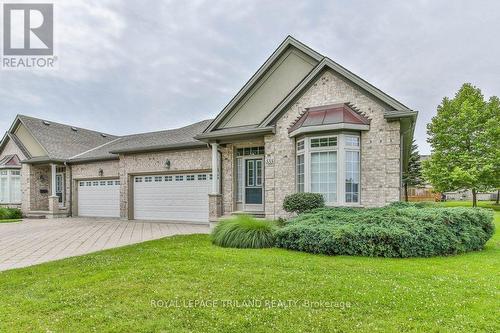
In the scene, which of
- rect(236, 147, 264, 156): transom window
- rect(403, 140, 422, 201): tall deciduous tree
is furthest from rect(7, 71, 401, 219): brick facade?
rect(403, 140, 422, 201): tall deciduous tree

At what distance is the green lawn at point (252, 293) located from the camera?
381 centimetres

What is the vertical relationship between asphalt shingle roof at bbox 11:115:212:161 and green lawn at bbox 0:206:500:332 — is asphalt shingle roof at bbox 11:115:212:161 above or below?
above

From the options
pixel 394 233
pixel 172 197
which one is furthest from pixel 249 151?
pixel 394 233

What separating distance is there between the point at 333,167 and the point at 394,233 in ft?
13.0

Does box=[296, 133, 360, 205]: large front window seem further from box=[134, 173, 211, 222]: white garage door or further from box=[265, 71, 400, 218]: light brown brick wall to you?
box=[134, 173, 211, 222]: white garage door

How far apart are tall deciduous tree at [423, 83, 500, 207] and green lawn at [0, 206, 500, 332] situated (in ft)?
68.6

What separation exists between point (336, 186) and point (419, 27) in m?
9.04

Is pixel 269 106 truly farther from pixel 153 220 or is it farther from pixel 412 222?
pixel 153 220

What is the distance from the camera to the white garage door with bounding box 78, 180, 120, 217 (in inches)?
734

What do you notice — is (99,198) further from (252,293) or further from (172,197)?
(252,293)

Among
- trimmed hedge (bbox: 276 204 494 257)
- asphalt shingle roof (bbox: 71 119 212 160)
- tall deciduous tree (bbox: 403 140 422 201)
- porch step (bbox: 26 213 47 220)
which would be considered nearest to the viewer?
trimmed hedge (bbox: 276 204 494 257)

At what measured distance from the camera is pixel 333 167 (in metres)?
10.7

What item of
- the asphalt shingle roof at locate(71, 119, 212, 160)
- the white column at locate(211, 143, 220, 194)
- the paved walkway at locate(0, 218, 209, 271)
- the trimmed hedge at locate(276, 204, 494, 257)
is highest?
the asphalt shingle roof at locate(71, 119, 212, 160)

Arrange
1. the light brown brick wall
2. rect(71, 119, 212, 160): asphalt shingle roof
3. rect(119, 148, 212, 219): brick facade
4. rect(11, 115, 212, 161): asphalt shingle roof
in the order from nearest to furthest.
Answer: the light brown brick wall → rect(119, 148, 212, 219): brick facade → rect(71, 119, 212, 160): asphalt shingle roof → rect(11, 115, 212, 161): asphalt shingle roof
